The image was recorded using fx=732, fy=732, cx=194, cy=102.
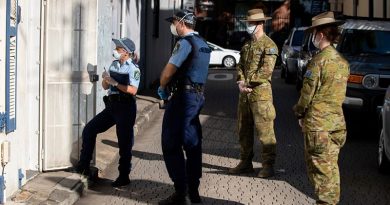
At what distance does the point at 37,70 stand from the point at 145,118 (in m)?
5.42

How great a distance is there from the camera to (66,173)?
854 centimetres

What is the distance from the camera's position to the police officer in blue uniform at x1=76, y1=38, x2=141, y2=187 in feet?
26.8

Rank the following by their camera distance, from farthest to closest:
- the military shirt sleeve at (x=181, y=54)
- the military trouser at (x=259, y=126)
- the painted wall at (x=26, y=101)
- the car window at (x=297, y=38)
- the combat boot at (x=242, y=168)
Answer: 1. the car window at (x=297, y=38)
2. the combat boot at (x=242, y=168)
3. the military trouser at (x=259, y=126)
4. the painted wall at (x=26, y=101)
5. the military shirt sleeve at (x=181, y=54)

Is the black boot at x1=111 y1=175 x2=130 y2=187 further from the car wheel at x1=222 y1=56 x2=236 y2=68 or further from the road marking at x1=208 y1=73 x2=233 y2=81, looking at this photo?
the car wheel at x1=222 y1=56 x2=236 y2=68

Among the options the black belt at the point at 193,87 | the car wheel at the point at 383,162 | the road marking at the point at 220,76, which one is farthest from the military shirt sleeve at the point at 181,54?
the road marking at the point at 220,76

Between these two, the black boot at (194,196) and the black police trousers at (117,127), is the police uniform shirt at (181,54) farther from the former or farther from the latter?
the black boot at (194,196)

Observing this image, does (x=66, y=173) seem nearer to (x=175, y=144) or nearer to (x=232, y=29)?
(x=175, y=144)

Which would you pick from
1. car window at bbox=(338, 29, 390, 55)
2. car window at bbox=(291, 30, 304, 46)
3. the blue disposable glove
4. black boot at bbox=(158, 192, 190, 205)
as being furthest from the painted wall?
car window at bbox=(291, 30, 304, 46)

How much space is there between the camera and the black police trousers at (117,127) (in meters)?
8.20

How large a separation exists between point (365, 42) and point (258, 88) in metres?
5.25

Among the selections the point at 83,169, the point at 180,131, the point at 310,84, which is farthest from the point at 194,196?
the point at 310,84

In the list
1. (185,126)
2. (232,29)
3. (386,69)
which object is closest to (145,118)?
(386,69)

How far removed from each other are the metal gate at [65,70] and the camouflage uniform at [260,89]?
1851 mm

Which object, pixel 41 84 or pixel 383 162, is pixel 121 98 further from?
pixel 383 162
